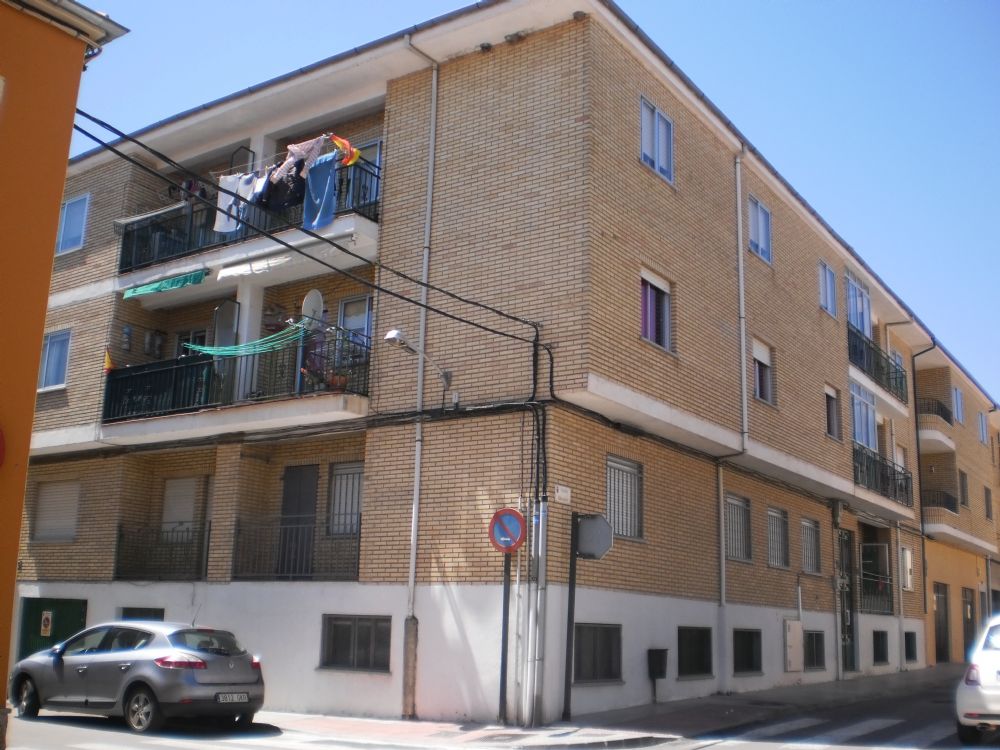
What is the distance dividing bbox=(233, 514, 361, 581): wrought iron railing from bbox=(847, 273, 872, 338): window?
46.4ft

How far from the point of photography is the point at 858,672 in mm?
24484

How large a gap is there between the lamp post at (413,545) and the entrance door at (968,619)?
2654cm

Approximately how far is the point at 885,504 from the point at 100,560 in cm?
1757

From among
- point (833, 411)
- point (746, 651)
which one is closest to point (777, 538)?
point (746, 651)

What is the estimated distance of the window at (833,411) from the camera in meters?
23.4

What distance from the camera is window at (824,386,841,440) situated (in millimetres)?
23422

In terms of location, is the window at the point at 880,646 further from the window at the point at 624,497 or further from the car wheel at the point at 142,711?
the car wheel at the point at 142,711

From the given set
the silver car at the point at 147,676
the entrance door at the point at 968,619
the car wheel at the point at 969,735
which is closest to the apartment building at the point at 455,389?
the silver car at the point at 147,676

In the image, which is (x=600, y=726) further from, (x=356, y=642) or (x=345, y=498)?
(x=345, y=498)

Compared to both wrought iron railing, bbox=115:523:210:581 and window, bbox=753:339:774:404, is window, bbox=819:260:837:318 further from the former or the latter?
wrought iron railing, bbox=115:523:210:581

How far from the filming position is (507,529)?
44.5 ft

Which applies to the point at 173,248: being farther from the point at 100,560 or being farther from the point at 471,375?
the point at 471,375

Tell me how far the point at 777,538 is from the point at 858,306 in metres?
7.78

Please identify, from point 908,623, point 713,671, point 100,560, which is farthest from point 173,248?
point 908,623
